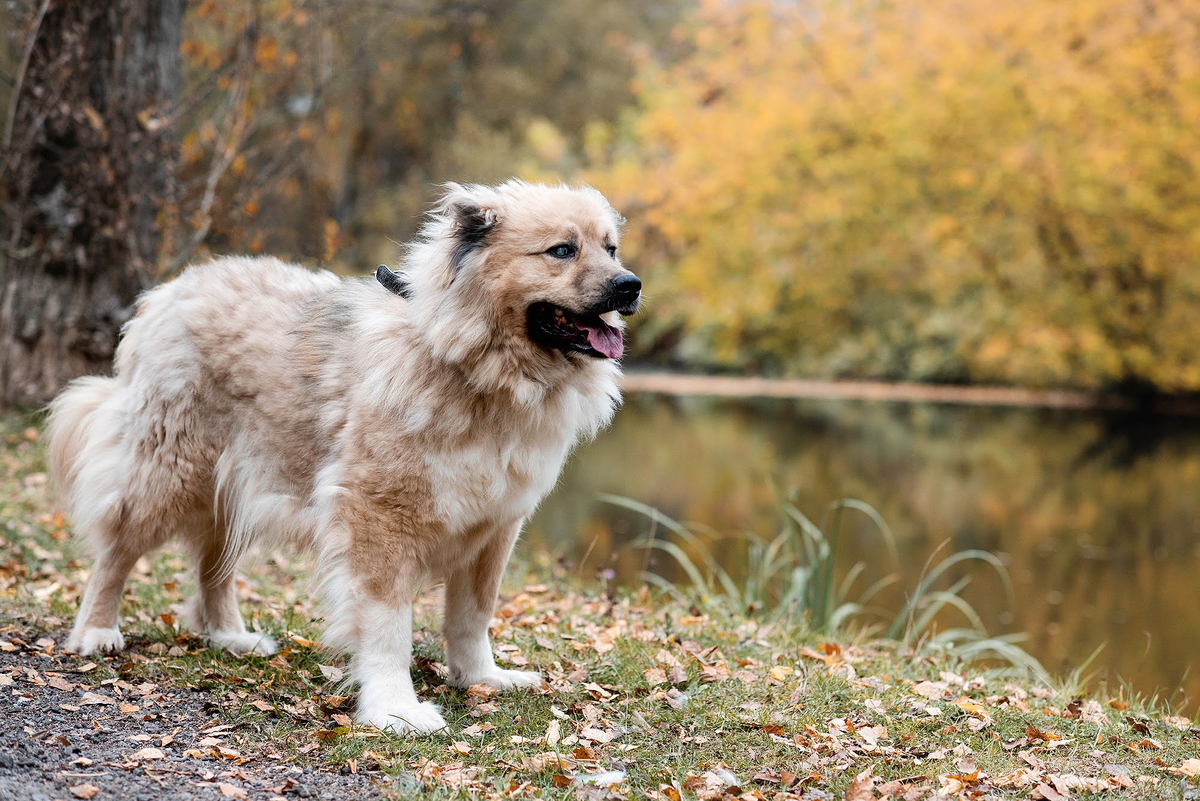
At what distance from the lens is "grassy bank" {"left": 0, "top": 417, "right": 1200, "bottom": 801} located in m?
3.29

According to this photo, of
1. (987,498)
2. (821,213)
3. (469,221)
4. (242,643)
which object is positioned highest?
(821,213)

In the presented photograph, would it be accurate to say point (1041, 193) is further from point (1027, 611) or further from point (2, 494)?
point (2, 494)

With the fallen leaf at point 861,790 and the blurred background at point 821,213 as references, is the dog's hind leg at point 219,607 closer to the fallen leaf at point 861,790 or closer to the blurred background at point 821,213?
the fallen leaf at point 861,790

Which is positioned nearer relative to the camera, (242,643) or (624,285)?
(624,285)

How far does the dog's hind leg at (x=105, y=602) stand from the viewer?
4172mm

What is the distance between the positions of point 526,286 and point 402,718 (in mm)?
1590

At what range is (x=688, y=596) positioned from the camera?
21.7 feet

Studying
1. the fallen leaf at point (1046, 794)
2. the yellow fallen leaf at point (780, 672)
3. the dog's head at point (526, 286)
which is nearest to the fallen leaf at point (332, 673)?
the dog's head at point (526, 286)

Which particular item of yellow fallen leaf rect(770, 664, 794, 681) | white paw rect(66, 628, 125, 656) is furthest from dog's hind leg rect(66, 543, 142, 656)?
yellow fallen leaf rect(770, 664, 794, 681)

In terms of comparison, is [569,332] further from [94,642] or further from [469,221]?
[94,642]

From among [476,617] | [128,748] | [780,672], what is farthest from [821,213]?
[128,748]

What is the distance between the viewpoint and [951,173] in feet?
55.9

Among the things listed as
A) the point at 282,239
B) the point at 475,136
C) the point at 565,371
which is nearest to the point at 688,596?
the point at 565,371

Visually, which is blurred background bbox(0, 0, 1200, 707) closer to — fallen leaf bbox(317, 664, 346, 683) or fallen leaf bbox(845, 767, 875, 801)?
fallen leaf bbox(317, 664, 346, 683)
